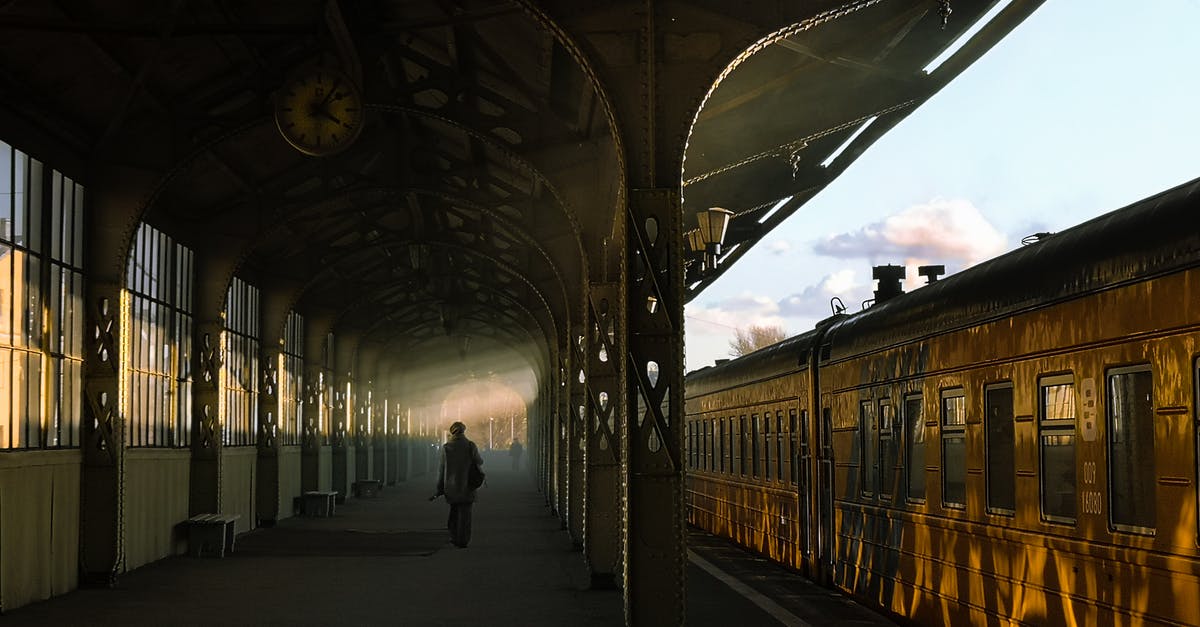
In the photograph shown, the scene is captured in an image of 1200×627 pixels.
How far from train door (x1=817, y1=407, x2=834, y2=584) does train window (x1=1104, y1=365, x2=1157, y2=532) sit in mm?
7149

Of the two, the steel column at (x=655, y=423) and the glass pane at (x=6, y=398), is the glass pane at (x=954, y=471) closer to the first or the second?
the steel column at (x=655, y=423)

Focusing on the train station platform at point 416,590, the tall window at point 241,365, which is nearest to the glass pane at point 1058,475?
the train station platform at point 416,590

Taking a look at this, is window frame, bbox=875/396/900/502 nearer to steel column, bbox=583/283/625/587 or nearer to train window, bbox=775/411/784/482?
steel column, bbox=583/283/625/587

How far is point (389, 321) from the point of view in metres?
45.2

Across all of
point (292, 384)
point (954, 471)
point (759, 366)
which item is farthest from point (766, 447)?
point (292, 384)

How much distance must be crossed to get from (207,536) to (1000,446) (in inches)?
603

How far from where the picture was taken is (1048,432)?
29.4 feet

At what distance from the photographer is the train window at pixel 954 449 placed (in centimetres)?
1066

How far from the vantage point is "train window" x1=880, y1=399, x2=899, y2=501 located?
41.7 feet

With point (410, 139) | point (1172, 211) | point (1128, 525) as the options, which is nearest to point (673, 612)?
point (1128, 525)

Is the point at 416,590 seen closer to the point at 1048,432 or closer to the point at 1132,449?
the point at 1048,432

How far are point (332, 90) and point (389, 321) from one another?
3024cm

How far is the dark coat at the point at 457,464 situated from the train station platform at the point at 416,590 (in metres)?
0.95

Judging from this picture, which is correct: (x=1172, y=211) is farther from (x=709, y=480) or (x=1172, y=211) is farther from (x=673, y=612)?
(x=709, y=480)
